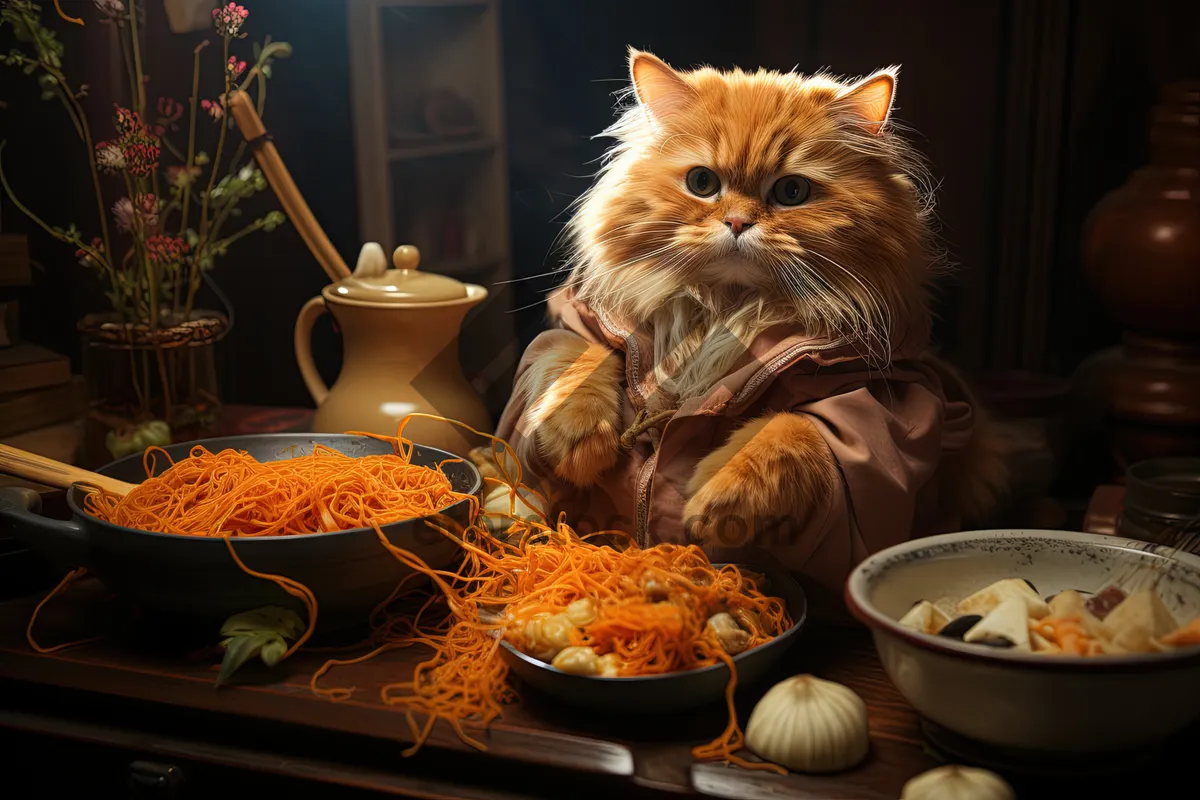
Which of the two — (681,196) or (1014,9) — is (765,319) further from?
(1014,9)

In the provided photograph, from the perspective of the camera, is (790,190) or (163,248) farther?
(163,248)

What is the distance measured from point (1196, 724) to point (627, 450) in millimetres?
A: 522

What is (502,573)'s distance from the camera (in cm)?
103

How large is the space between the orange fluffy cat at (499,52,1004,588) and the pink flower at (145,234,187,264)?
55 cm

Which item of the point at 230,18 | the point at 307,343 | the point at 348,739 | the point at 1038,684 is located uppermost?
the point at 230,18

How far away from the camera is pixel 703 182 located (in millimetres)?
1015

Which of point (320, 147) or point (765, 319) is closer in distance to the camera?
point (765, 319)

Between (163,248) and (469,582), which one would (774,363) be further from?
(163,248)

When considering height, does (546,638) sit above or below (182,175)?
below

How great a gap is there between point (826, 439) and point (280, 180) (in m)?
0.76

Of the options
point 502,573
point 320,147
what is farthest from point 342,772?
point 320,147

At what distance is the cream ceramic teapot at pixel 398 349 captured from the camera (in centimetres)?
125

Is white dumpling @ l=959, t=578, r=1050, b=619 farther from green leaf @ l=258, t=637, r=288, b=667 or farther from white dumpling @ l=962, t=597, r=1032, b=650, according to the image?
green leaf @ l=258, t=637, r=288, b=667

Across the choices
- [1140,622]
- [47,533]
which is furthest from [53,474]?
[1140,622]
